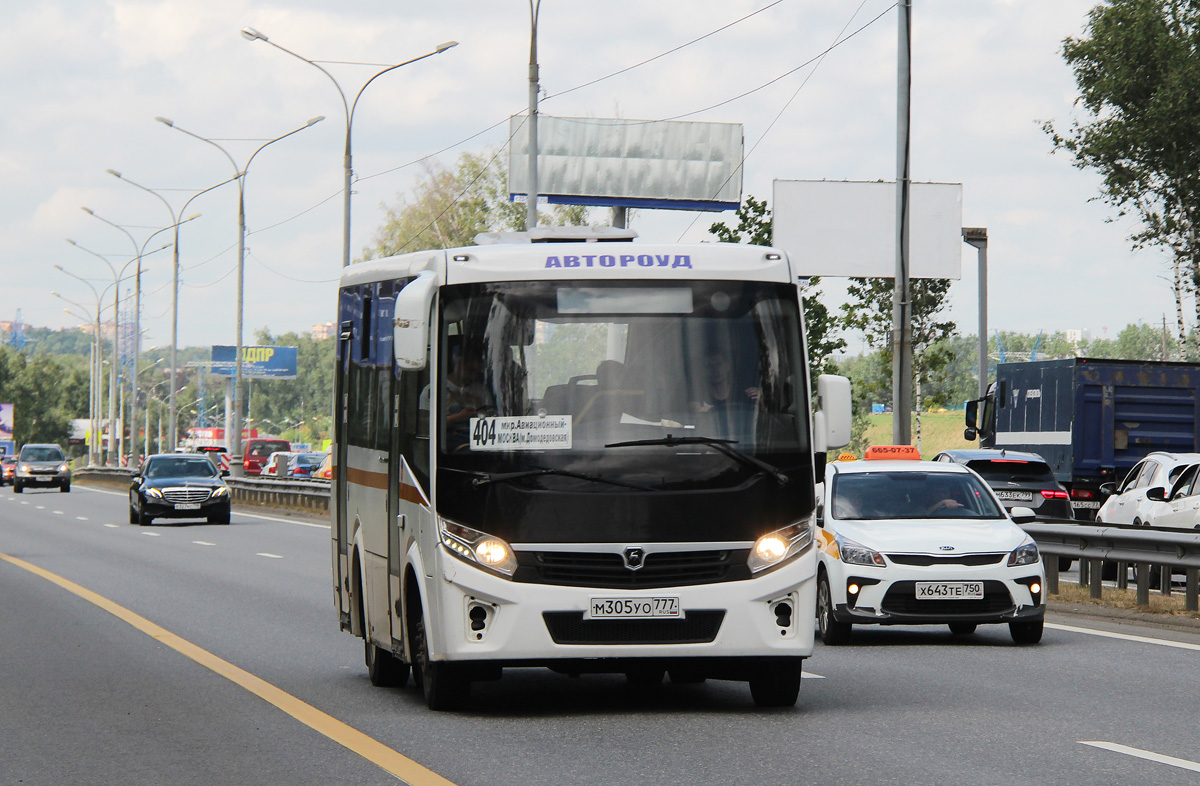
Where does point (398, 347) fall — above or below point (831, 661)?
above

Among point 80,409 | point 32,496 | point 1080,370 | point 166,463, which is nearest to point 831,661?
point 1080,370

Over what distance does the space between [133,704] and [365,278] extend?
2.94 m

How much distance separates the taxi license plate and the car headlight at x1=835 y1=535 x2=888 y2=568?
34 cm

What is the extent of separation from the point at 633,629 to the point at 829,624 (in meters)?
5.16

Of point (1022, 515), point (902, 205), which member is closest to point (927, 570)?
point (1022, 515)

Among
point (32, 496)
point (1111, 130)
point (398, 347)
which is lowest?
point (32, 496)

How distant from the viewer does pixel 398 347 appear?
9.63 metres

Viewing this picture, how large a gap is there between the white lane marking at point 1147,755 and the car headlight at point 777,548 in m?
1.73

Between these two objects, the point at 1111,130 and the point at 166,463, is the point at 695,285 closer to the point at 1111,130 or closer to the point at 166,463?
the point at 166,463

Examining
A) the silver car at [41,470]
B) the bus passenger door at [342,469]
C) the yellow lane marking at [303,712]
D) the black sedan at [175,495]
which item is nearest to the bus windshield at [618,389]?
the yellow lane marking at [303,712]

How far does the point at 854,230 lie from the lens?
46594mm

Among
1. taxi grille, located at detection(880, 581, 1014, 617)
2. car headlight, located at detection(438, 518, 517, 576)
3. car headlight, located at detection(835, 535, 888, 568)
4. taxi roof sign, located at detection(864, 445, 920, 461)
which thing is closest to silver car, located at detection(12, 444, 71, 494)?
taxi roof sign, located at detection(864, 445, 920, 461)

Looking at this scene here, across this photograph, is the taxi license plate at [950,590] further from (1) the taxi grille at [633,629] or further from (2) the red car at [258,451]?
(2) the red car at [258,451]

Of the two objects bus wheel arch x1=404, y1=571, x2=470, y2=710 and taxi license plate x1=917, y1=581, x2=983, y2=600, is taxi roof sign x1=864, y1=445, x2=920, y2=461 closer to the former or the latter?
taxi license plate x1=917, y1=581, x2=983, y2=600
